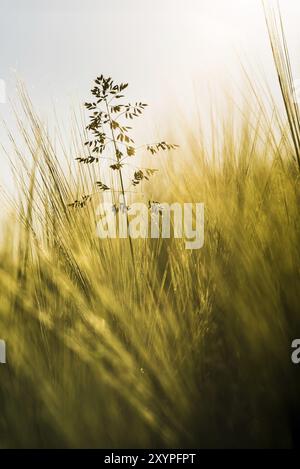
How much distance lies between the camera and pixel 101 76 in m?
1.23

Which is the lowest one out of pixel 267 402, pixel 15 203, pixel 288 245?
pixel 267 402

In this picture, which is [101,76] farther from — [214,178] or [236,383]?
[236,383]

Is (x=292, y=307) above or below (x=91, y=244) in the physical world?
below

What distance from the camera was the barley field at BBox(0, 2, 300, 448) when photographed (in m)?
1.03

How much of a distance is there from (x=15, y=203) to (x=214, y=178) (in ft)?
1.28

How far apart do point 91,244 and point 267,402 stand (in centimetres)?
43

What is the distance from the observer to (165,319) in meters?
1.07

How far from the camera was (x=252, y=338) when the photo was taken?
105 centimetres

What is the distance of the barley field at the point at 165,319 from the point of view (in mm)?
1031
